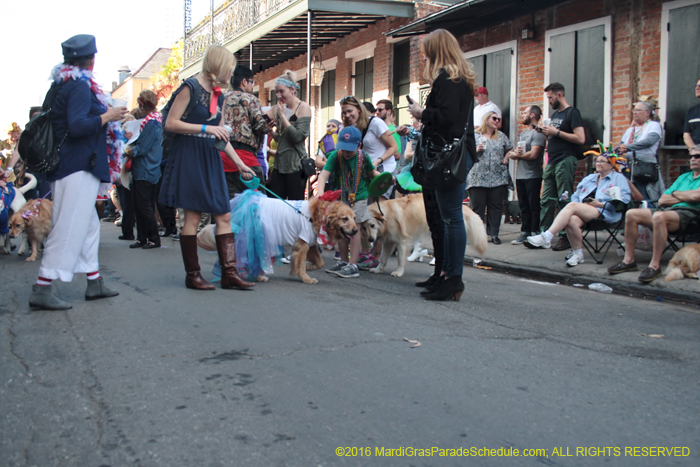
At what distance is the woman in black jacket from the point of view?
17.4 ft

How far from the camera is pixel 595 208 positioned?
7.82 metres

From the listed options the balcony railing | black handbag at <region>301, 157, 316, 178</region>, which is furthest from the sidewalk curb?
the balcony railing

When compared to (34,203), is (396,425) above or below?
below

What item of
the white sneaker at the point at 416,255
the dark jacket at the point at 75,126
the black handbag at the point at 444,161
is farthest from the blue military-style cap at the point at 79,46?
the white sneaker at the point at 416,255

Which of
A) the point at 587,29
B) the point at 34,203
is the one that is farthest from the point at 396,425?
the point at 587,29

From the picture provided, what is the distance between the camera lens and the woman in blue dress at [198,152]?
525 centimetres

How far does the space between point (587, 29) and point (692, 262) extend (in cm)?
524

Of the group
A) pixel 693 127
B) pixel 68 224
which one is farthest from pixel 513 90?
pixel 68 224

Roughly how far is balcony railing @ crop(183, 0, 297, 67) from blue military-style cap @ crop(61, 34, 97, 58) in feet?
34.8

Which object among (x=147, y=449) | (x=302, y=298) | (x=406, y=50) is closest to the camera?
(x=147, y=449)

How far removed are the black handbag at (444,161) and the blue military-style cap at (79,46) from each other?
2.87 meters

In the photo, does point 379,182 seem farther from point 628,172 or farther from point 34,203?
point 34,203

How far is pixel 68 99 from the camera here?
15.1ft

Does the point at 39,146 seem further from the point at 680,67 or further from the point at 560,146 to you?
the point at 680,67
